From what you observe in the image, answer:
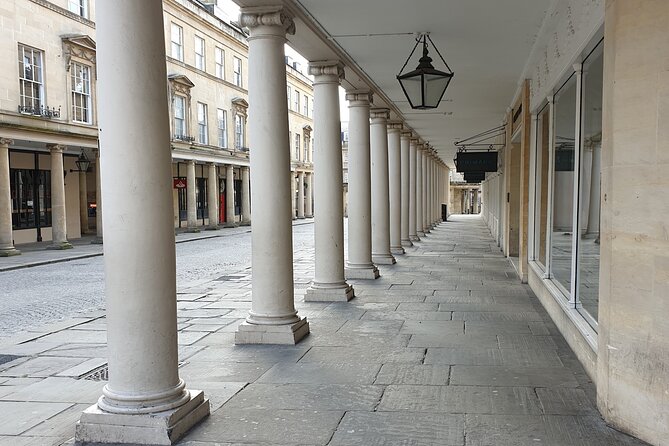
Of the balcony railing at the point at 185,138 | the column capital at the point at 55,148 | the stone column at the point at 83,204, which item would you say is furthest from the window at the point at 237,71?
the column capital at the point at 55,148

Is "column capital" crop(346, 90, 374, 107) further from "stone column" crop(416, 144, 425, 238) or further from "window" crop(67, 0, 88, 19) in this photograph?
"window" crop(67, 0, 88, 19)

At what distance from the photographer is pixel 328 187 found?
9.34m

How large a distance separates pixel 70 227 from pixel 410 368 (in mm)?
23587

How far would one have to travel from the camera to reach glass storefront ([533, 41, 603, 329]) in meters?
6.12

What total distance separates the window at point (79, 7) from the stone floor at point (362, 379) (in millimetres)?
17149

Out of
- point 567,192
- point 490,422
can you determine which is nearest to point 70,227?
point 567,192

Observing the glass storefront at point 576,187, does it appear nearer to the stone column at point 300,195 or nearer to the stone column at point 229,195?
the stone column at point 229,195

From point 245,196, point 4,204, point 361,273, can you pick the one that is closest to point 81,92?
point 4,204

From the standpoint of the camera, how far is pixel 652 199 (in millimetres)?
4059

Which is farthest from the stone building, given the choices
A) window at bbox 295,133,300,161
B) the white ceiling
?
the white ceiling

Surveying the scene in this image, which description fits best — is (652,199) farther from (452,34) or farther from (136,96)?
(452,34)

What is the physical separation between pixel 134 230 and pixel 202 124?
2953cm

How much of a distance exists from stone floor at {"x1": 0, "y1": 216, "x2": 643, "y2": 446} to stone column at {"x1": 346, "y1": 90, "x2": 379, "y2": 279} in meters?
2.51

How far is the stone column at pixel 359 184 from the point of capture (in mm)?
11703
